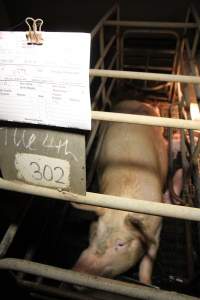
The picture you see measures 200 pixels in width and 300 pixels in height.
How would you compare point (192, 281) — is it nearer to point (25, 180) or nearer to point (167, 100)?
point (25, 180)

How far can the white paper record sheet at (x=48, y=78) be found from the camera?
2.96ft

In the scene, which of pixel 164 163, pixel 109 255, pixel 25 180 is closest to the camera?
Result: pixel 25 180

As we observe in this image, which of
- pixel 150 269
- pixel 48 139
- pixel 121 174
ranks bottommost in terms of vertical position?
pixel 150 269

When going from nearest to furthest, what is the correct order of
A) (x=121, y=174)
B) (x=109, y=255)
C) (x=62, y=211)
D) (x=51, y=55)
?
(x=51, y=55) < (x=109, y=255) < (x=121, y=174) < (x=62, y=211)

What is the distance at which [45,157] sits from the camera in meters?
1.10

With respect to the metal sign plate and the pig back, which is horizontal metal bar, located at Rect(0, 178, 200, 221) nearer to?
the metal sign plate

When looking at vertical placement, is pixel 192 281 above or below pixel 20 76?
below

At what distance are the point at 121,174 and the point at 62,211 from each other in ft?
1.99

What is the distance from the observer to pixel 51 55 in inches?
36.1

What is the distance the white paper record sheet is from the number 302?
19 centimetres

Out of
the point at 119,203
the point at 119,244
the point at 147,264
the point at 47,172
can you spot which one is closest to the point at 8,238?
the point at 47,172

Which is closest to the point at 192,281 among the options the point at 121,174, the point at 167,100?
the point at 121,174

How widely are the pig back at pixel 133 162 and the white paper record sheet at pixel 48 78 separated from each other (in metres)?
1.31

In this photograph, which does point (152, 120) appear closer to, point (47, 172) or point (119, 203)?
point (119, 203)
